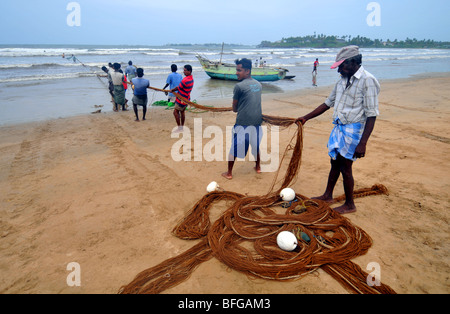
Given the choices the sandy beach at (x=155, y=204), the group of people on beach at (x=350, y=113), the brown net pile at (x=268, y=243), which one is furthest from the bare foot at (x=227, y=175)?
the group of people on beach at (x=350, y=113)

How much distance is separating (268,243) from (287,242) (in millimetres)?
272

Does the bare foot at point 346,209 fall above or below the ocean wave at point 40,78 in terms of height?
below

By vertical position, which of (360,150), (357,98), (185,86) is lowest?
(360,150)

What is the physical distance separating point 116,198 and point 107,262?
1.47 m

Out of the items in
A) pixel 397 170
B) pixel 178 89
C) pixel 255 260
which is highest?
pixel 178 89

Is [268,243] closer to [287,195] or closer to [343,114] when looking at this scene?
[287,195]

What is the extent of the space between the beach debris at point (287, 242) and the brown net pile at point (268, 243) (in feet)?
0.18

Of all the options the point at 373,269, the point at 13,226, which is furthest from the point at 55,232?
the point at 373,269

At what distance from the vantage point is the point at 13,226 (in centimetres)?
338

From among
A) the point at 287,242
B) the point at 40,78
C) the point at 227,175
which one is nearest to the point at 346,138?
the point at 287,242

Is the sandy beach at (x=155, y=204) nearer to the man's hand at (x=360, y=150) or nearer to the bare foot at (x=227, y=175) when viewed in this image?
the bare foot at (x=227, y=175)

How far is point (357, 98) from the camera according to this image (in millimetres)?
2938

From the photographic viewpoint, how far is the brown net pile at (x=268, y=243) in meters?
2.43
